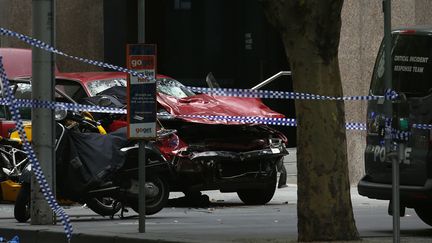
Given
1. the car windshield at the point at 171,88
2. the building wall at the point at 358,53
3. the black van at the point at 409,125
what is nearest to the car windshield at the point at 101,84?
the car windshield at the point at 171,88

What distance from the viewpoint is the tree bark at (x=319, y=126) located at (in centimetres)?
1052

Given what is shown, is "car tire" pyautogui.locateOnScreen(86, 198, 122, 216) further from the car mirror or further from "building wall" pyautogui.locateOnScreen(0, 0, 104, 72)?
"building wall" pyautogui.locateOnScreen(0, 0, 104, 72)

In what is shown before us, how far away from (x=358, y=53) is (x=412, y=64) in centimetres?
859

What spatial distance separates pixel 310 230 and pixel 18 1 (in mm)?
15569

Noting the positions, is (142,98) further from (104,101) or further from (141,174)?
(104,101)

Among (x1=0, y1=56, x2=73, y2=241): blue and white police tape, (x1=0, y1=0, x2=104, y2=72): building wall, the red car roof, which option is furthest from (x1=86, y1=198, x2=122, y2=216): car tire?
(x1=0, y1=0, x2=104, y2=72): building wall

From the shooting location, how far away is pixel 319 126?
10.5 meters

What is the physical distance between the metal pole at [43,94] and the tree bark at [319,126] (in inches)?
127

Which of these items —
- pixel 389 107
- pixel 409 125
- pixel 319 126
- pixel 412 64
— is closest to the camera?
pixel 389 107

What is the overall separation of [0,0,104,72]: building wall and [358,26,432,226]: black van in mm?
12914

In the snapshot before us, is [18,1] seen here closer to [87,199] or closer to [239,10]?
[239,10]

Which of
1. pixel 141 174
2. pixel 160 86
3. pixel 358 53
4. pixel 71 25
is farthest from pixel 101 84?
pixel 71 25

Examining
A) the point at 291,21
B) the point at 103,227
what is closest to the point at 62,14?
the point at 103,227

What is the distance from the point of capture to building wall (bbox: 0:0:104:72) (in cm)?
2509
